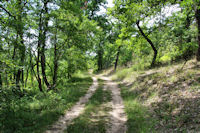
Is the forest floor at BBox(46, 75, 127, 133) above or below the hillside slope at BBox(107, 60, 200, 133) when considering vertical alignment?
below

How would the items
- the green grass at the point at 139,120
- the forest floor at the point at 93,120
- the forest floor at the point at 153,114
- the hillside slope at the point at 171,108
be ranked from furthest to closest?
the forest floor at the point at 93,120 < the green grass at the point at 139,120 < the forest floor at the point at 153,114 < the hillside slope at the point at 171,108

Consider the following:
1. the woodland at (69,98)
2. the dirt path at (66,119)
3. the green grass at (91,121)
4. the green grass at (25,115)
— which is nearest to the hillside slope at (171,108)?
the woodland at (69,98)

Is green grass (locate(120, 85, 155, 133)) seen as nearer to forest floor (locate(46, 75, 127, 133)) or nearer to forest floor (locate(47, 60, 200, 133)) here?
forest floor (locate(47, 60, 200, 133))

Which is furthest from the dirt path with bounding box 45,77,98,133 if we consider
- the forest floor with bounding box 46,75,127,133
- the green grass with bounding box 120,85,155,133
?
the green grass with bounding box 120,85,155,133

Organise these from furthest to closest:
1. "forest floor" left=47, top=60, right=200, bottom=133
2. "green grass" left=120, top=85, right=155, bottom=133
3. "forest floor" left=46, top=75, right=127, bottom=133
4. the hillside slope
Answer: "forest floor" left=46, top=75, right=127, bottom=133 → "green grass" left=120, top=85, right=155, bottom=133 → "forest floor" left=47, top=60, right=200, bottom=133 → the hillside slope

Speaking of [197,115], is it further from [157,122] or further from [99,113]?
[99,113]

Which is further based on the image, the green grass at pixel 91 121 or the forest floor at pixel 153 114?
the green grass at pixel 91 121

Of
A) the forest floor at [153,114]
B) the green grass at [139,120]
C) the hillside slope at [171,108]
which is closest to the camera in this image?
the hillside slope at [171,108]

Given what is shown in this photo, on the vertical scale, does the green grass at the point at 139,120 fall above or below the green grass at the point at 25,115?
below

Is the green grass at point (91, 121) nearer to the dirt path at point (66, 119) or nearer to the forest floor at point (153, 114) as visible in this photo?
the forest floor at point (153, 114)

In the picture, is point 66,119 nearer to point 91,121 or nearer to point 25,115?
point 91,121

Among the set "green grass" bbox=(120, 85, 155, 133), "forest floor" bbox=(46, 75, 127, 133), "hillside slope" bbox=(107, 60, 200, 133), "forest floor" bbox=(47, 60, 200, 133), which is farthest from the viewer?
"forest floor" bbox=(46, 75, 127, 133)

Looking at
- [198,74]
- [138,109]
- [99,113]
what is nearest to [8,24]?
[99,113]

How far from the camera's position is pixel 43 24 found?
9.90m
